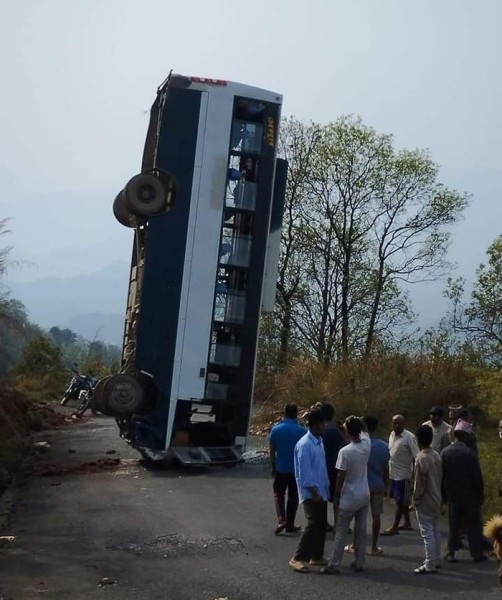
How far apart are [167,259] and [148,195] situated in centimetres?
111

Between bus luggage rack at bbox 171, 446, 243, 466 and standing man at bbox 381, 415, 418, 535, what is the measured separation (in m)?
5.25

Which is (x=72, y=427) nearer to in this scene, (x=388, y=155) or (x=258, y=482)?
(x=258, y=482)

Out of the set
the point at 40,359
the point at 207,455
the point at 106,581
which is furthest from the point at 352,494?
the point at 40,359

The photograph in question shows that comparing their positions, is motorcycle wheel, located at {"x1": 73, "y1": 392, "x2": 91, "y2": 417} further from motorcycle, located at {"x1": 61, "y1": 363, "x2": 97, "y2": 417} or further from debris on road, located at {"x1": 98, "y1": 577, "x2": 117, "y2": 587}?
debris on road, located at {"x1": 98, "y1": 577, "x2": 117, "y2": 587}

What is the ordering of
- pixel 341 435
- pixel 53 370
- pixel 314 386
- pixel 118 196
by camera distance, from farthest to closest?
pixel 53 370, pixel 314 386, pixel 118 196, pixel 341 435

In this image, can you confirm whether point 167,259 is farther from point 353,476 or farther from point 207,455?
point 353,476

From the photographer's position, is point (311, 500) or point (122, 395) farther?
point (122, 395)

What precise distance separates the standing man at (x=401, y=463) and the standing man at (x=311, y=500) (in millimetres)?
2039

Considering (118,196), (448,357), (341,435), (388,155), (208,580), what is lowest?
(208,580)

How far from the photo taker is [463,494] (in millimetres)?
10352

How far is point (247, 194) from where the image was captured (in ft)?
55.4

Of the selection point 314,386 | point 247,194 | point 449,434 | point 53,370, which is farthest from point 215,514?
point 53,370

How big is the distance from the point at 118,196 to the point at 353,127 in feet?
66.4

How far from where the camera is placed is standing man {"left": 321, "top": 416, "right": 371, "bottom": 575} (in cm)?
980
